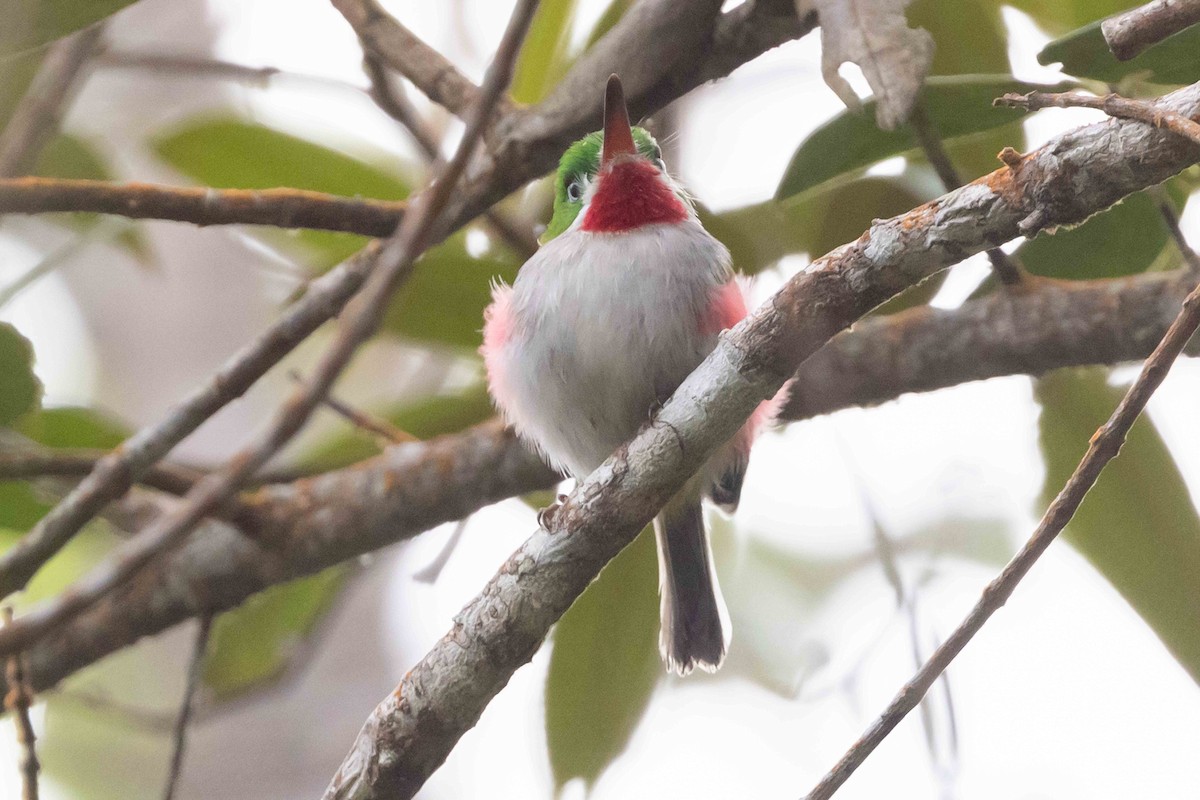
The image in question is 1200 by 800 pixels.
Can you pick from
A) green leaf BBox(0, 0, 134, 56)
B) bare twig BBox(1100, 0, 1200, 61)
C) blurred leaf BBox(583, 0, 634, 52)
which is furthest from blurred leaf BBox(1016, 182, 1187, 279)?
green leaf BBox(0, 0, 134, 56)

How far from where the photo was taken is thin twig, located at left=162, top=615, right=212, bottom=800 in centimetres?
262

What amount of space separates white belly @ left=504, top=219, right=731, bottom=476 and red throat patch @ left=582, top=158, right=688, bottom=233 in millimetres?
70

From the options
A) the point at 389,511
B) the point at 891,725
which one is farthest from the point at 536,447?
the point at 891,725

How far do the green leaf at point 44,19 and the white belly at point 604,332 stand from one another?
1162 millimetres

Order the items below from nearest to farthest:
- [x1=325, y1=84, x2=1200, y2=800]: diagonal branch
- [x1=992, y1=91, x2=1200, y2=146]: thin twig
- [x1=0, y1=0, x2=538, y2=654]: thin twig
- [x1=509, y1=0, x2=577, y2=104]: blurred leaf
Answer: [x1=0, y1=0, x2=538, y2=654]: thin twig, [x1=992, y1=91, x2=1200, y2=146]: thin twig, [x1=325, y1=84, x2=1200, y2=800]: diagonal branch, [x1=509, y1=0, x2=577, y2=104]: blurred leaf

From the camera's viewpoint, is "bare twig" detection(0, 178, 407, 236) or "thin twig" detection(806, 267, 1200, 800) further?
"bare twig" detection(0, 178, 407, 236)

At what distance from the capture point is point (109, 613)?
3229mm

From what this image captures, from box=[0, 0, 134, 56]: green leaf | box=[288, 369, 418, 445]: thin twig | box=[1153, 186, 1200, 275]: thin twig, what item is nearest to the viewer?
box=[0, 0, 134, 56]: green leaf

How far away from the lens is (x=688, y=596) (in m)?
3.25

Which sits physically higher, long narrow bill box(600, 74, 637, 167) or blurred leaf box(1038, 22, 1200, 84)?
long narrow bill box(600, 74, 637, 167)

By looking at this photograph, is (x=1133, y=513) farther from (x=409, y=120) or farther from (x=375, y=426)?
(x=409, y=120)

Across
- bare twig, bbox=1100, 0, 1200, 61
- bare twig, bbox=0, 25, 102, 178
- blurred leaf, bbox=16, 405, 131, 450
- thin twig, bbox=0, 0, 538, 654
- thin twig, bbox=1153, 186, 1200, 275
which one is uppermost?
bare twig, bbox=0, 25, 102, 178

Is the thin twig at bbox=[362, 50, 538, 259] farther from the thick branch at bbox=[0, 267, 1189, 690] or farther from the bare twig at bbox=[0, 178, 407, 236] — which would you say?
the thick branch at bbox=[0, 267, 1189, 690]

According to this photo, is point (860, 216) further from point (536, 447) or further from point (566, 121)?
point (536, 447)
